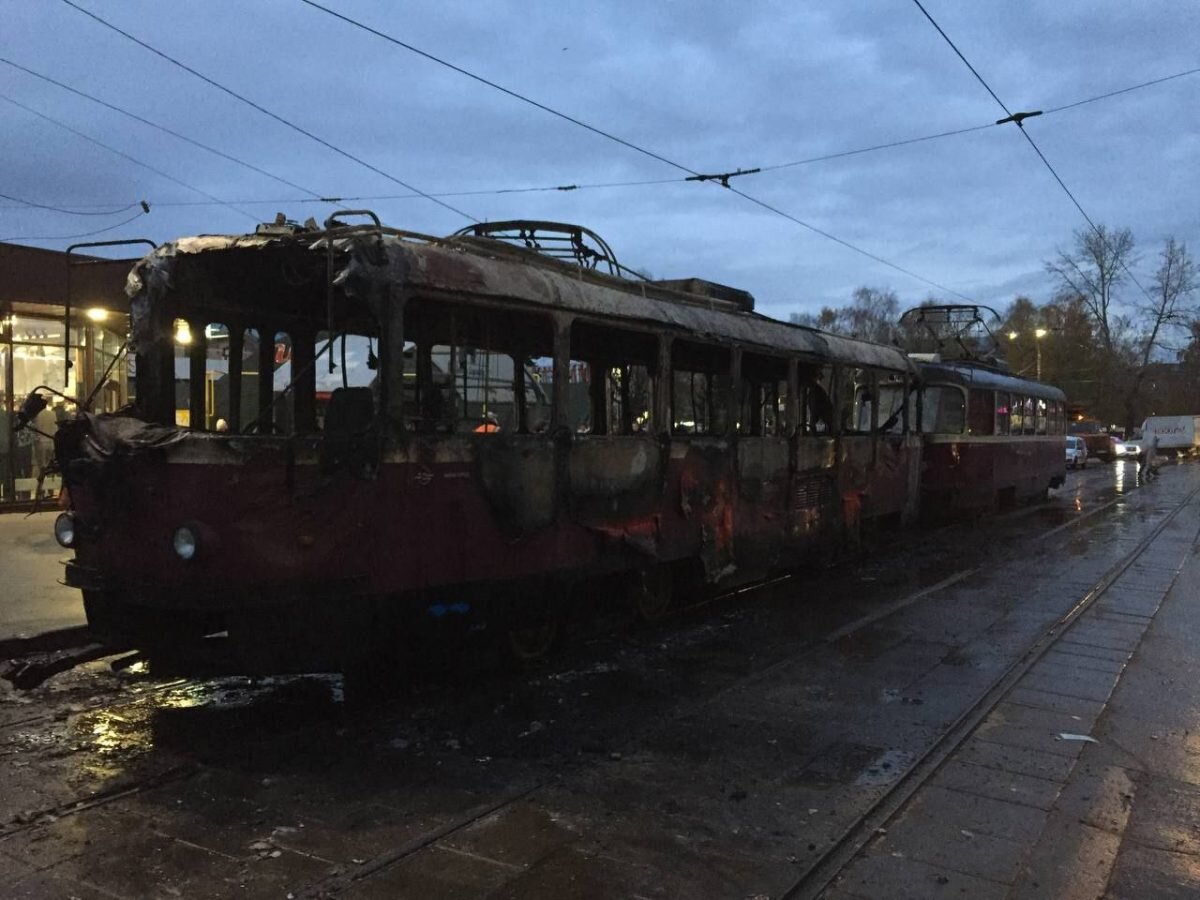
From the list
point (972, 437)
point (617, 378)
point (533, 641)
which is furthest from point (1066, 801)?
point (972, 437)

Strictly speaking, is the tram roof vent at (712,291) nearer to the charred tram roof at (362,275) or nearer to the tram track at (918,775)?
the charred tram roof at (362,275)

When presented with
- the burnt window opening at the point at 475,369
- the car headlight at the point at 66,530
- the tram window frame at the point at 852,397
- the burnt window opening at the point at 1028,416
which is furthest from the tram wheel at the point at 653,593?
the burnt window opening at the point at 1028,416

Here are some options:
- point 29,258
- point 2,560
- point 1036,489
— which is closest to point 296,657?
point 2,560

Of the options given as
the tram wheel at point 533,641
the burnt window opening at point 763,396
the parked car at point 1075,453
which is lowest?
the tram wheel at point 533,641

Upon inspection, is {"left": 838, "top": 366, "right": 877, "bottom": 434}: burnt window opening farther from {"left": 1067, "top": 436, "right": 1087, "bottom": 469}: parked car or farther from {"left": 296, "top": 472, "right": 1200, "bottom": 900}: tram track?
{"left": 1067, "top": 436, "right": 1087, "bottom": 469}: parked car

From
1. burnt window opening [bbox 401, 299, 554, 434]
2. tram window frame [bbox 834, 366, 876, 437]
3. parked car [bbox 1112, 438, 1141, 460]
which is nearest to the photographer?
burnt window opening [bbox 401, 299, 554, 434]

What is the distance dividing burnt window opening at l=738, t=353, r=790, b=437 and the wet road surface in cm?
218

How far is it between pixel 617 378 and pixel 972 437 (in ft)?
36.8

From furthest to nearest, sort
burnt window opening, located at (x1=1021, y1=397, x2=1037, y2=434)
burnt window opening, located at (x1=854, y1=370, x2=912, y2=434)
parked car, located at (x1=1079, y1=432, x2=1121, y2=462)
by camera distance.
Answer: parked car, located at (x1=1079, y1=432, x2=1121, y2=462), burnt window opening, located at (x1=1021, y1=397, x2=1037, y2=434), burnt window opening, located at (x1=854, y1=370, x2=912, y2=434)

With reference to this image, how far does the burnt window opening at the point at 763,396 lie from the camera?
9211mm

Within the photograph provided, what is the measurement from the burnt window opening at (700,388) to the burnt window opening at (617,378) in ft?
0.92

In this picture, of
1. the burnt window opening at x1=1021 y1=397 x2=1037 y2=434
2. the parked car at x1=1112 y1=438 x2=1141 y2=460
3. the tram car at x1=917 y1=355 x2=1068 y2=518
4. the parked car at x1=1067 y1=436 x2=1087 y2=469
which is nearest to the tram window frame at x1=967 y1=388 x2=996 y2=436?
the tram car at x1=917 y1=355 x2=1068 y2=518

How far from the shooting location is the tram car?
16.2m

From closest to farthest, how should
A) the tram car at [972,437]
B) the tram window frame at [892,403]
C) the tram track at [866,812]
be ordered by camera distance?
the tram track at [866,812], the tram window frame at [892,403], the tram car at [972,437]
